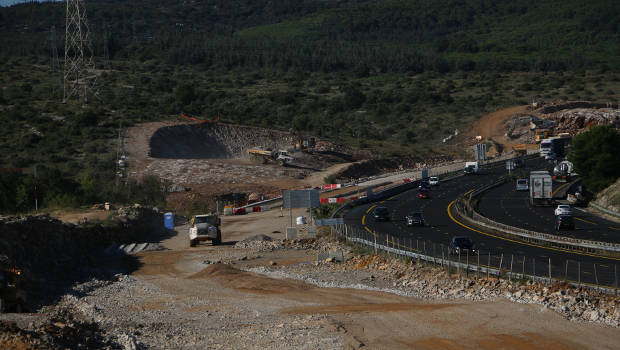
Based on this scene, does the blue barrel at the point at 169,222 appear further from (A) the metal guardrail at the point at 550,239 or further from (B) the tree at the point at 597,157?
(B) the tree at the point at 597,157

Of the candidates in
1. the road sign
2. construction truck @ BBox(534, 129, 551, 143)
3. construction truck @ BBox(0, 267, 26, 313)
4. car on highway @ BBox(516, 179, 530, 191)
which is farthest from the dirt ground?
construction truck @ BBox(534, 129, 551, 143)

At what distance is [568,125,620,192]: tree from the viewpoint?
7194cm

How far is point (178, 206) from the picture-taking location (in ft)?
238

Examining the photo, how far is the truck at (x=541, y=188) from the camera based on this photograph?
6406cm

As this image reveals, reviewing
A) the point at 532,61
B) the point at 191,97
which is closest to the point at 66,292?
the point at 191,97

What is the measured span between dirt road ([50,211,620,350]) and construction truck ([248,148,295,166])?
189 feet

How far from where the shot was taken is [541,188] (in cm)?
6444

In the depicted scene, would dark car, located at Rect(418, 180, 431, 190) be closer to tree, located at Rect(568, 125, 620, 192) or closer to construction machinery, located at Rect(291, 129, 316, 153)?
tree, located at Rect(568, 125, 620, 192)

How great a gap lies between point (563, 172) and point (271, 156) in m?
35.5

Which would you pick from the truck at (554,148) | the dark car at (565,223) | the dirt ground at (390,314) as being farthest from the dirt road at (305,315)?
the truck at (554,148)

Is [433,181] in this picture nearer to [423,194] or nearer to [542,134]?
[423,194]

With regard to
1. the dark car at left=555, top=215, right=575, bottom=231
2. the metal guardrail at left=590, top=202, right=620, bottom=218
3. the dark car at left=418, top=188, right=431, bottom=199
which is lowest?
the dark car at left=418, top=188, right=431, bottom=199

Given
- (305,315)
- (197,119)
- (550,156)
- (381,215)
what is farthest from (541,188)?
(197,119)

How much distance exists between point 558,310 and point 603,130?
57559 millimetres
